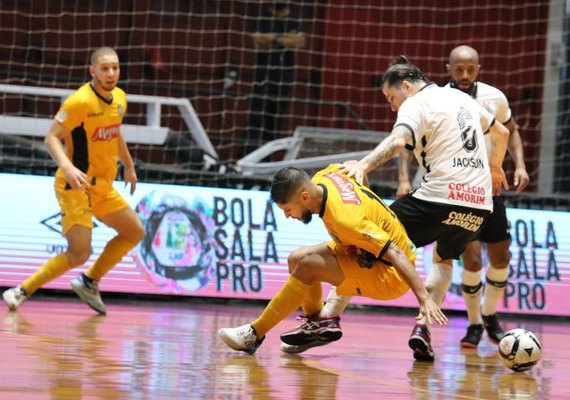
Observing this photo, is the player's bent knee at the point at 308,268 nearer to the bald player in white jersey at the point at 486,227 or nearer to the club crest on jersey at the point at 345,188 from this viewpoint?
the club crest on jersey at the point at 345,188

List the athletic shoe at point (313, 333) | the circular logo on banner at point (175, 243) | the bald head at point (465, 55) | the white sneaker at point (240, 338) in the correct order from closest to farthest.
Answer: the white sneaker at point (240, 338) → the athletic shoe at point (313, 333) → the bald head at point (465, 55) → the circular logo on banner at point (175, 243)

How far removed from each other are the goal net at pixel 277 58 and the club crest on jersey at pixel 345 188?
706 cm

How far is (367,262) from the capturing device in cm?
585

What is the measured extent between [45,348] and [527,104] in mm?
10929

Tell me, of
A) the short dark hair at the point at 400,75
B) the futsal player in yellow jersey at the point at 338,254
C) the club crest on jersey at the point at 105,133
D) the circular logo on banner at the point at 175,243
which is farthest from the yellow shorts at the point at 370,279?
the circular logo on banner at the point at 175,243

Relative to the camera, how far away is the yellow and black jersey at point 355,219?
18.3ft

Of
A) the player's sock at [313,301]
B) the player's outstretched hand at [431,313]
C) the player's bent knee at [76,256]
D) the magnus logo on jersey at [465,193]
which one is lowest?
the player's bent knee at [76,256]

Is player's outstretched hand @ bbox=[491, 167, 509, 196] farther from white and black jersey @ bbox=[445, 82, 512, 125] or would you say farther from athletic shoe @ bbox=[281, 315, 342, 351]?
athletic shoe @ bbox=[281, 315, 342, 351]

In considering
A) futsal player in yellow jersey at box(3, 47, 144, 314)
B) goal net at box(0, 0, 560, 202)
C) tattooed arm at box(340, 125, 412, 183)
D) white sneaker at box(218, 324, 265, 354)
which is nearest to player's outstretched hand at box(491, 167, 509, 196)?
tattooed arm at box(340, 125, 412, 183)

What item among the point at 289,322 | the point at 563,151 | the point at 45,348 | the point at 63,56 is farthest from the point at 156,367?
the point at 63,56

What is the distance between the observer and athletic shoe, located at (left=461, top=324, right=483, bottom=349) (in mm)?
7348

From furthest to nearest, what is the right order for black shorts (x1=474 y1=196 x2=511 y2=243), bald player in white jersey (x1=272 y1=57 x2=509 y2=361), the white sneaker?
black shorts (x1=474 y1=196 x2=511 y2=243) → bald player in white jersey (x1=272 y1=57 x2=509 y2=361) → the white sneaker

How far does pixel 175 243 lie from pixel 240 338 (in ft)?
12.8

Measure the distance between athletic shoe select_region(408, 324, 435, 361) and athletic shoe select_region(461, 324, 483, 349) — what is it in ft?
3.61
